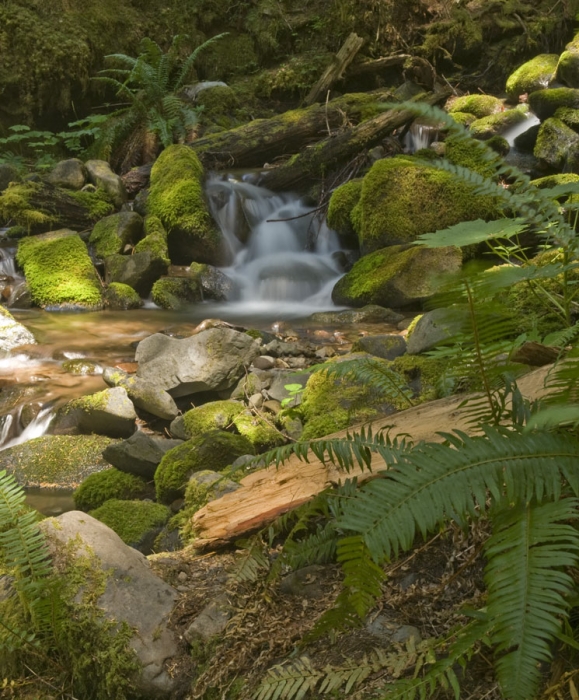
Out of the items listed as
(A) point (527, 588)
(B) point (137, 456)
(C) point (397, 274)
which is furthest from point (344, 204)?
(A) point (527, 588)

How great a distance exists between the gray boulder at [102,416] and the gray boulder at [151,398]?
0.24 feet

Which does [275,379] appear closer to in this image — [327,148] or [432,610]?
[432,610]

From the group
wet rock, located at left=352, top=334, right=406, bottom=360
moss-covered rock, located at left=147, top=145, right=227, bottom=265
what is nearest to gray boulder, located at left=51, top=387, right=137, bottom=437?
wet rock, located at left=352, top=334, right=406, bottom=360

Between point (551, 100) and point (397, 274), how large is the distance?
16.4 ft

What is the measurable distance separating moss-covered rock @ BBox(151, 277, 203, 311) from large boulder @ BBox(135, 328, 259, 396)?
122 inches

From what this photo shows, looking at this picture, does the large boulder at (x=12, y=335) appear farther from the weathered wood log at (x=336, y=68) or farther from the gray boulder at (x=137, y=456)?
the weathered wood log at (x=336, y=68)

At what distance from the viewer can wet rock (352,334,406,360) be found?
207 inches

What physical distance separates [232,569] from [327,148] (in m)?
9.54

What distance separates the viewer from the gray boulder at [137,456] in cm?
424

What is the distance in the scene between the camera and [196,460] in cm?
378

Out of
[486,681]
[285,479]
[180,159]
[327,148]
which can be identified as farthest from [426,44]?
[486,681]

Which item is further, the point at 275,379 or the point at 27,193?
the point at 27,193

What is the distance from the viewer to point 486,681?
4.32 feet

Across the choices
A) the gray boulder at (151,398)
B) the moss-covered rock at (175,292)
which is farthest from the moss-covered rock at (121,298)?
the gray boulder at (151,398)
